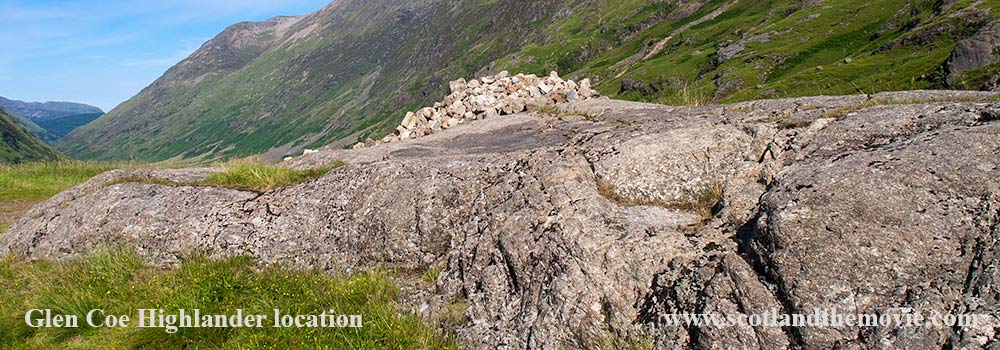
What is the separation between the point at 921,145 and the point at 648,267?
3.64 m

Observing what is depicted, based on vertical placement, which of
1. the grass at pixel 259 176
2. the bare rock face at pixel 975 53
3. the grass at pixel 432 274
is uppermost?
the grass at pixel 259 176

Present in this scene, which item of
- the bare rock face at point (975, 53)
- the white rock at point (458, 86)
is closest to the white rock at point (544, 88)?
the white rock at point (458, 86)

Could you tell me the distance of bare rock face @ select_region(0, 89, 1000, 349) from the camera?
518cm

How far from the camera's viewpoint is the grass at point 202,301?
6.59 meters

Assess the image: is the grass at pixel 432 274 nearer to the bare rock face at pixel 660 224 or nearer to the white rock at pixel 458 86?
the bare rock face at pixel 660 224

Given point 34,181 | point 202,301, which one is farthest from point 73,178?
point 202,301

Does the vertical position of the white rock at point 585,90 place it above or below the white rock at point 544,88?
below

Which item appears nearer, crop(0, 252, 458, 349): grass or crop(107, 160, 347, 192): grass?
crop(0, 252, 458, 349): grass

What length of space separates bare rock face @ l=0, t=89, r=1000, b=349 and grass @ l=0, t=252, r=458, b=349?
0.47 m

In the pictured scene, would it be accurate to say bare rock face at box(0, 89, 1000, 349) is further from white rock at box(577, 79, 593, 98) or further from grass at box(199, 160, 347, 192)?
white rock at box(577, 79, 593, 98)

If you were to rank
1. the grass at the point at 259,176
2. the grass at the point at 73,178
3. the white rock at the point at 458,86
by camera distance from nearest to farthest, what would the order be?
the grass at the point at 259,176 → the grass at the point at 73,178 → the white rock at the point at 458,86

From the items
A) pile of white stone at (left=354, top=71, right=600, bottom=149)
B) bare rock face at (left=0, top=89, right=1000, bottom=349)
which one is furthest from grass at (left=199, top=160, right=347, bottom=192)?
pile of white stone at (left=354, top=71, right=600, bottom=149)

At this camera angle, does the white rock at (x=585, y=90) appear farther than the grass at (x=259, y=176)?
Yes

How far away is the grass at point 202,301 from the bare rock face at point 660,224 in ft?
1.54
